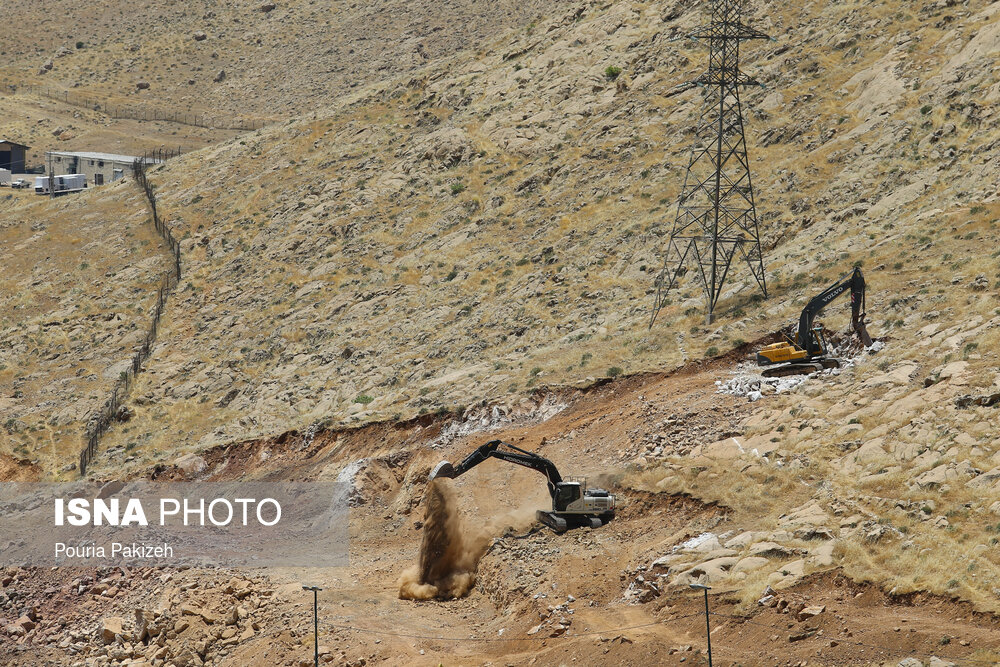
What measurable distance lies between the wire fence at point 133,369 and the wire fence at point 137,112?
132ft

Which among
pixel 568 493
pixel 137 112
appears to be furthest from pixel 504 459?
pixel 137 112

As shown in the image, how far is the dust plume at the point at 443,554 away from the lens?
112ft

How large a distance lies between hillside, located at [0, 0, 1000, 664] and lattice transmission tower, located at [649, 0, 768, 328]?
98 cm

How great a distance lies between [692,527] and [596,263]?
922 inches

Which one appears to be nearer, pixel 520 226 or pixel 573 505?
pixel 573 505

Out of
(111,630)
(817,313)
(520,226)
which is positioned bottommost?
(111,630)

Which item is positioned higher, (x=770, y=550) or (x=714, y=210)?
(x=714, y=210)

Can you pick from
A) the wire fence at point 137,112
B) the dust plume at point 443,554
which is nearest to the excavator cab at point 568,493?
the dust plume at point 443,554

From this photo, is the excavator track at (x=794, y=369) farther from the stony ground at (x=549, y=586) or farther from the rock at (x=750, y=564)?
the rock at (x=750, y=564)

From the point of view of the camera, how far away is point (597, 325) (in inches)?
1890

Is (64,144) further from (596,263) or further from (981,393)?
(981,393)

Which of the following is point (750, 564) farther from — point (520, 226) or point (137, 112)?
point (137, 112)

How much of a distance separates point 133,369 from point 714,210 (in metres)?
30.9

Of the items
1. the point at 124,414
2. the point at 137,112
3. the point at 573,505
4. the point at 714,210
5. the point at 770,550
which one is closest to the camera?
the point at 770,550
